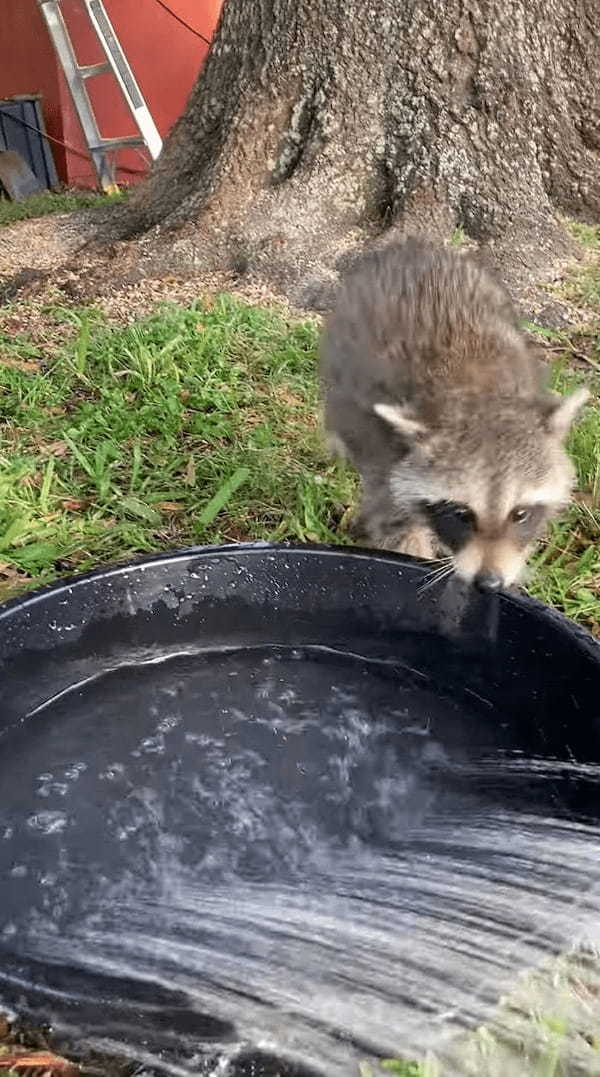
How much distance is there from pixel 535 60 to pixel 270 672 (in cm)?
417

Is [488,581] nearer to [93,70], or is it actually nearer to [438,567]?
[438,567]

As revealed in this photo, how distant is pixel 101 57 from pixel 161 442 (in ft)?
24.7

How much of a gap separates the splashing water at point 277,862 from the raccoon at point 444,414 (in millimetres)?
558

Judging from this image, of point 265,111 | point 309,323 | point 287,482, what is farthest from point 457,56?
point 287,482

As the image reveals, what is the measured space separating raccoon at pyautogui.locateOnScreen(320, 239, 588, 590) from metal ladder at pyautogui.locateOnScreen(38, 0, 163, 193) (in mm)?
6469

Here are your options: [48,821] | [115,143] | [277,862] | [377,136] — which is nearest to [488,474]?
[277,862]

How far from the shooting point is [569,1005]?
212cm

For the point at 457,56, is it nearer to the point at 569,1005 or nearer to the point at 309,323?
the point at 309,323

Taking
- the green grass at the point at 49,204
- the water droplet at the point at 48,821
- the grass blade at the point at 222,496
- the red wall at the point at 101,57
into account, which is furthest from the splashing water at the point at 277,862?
the red wall at the point at 101,57

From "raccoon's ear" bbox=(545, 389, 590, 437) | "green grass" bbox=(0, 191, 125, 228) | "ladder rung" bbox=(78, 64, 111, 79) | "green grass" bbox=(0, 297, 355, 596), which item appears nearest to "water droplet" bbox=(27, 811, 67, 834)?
"green grass" bbox=(0, 297, 355, 596)

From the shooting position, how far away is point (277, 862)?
2723 mm

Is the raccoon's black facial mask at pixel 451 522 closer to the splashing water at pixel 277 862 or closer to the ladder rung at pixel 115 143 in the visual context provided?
the splashing water at pixel 277 862

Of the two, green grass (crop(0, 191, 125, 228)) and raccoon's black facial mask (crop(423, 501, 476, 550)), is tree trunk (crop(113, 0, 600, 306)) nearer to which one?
raccoon's black facial mask (crop(423, 501, 476, 550))

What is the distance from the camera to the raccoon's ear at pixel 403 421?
320cm
